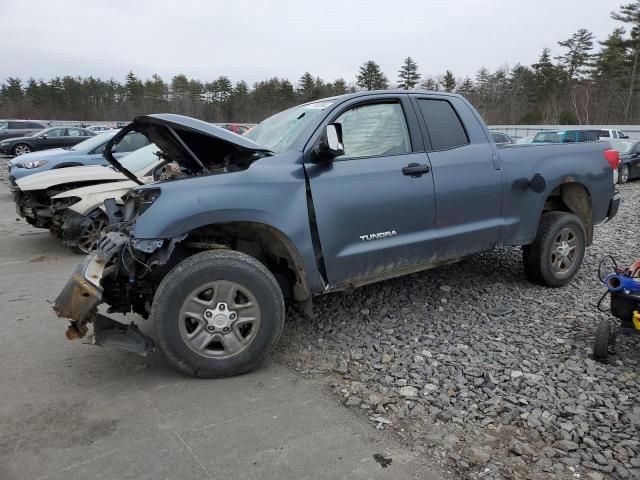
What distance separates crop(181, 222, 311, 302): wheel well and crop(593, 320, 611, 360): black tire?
6.97ft

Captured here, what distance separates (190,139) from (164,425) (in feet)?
6.83

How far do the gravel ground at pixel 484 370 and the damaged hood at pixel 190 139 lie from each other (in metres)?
1.61

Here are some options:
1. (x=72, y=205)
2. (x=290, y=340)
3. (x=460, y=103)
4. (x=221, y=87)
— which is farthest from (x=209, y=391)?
(x=221, y=87)

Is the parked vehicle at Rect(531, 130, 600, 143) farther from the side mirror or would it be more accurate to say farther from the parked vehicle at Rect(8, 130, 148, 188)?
the side mirror

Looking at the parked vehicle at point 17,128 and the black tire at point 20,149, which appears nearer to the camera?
the black tire at point 20,149

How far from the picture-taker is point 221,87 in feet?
223

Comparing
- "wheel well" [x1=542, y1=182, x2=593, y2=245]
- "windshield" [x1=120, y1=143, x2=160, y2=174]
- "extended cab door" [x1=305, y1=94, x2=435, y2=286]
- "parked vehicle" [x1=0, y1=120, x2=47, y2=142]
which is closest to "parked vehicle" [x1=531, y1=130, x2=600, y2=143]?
"wheel well" [x1=542, y1=182, x2=593, y2=245]

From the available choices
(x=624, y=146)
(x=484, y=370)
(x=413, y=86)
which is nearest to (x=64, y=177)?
(x=484, y=370)

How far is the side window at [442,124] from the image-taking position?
14.2 ft

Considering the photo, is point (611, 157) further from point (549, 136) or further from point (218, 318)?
point (549, 136)

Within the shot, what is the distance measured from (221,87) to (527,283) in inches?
2678

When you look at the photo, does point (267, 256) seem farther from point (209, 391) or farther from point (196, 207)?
point (209, 391)

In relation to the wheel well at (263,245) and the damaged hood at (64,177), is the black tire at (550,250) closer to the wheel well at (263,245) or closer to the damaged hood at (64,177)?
the wheel well at (263,245)

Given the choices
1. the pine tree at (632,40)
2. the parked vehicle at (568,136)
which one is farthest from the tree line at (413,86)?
the parked vehicle at (568,136)
